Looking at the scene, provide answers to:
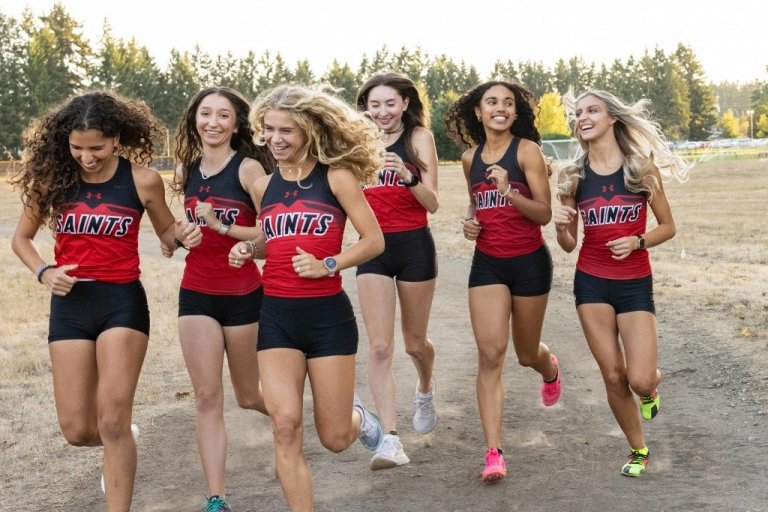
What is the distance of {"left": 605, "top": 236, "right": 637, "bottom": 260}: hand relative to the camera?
241 inches

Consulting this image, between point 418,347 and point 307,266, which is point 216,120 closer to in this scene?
point 307,266

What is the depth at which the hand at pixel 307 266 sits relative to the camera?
16.4 ft

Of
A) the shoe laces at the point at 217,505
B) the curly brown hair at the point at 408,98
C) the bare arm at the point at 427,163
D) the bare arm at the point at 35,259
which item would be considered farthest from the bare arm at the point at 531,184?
the bare arm at the point at 35,259

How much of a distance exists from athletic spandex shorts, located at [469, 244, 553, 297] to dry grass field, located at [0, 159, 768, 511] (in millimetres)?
1114

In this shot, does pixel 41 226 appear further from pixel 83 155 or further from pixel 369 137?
pixel 369 137

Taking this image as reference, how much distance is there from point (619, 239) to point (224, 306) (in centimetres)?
239

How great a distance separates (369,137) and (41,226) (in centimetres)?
189

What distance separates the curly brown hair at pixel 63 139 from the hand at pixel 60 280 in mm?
341

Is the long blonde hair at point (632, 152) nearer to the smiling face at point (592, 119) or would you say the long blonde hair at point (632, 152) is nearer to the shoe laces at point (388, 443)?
the smiling face at point (592, 119)

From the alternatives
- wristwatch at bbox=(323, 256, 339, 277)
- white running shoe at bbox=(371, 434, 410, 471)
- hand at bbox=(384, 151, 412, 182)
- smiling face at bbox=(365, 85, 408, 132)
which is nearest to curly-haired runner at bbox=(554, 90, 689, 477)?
hand at bbox=(384, 151, 412, 182)

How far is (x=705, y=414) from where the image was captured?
761 centimetres

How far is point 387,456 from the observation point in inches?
249

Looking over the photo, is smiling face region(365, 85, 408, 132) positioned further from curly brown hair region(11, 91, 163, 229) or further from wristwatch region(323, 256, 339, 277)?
wristwatch region(323, 256, 339, 277)

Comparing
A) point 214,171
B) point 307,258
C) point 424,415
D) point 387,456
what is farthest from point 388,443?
point 214,171
